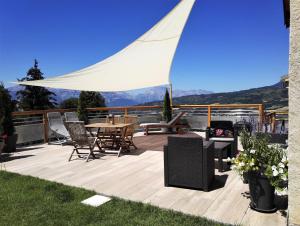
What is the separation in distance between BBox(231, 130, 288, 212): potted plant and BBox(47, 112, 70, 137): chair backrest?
19.2 feet

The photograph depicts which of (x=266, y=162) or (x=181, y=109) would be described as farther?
(x=181, y=109)

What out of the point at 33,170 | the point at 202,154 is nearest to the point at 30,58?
the point at 33,170

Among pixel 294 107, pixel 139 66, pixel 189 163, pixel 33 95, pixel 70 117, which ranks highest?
pixel 33 95

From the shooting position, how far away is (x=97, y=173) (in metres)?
4.80

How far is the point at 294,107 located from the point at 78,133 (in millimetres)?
4544

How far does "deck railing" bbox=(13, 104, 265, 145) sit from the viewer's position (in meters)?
8.23

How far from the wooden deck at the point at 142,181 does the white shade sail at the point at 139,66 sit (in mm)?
1624

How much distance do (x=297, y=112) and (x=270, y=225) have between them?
1214 mm

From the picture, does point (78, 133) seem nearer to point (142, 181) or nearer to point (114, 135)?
point (114, 135)

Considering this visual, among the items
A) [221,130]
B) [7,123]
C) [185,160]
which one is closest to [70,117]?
[7,123]

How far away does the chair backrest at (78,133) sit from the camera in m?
5.77

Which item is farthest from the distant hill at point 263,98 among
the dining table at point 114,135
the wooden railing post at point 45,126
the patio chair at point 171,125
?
the wooden railing post at point 45,126

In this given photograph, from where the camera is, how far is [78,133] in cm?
588

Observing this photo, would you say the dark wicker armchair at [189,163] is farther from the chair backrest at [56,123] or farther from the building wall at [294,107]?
the chair backrest at [56,123]
